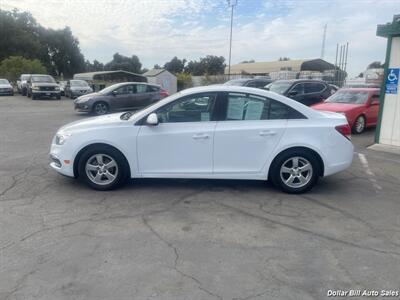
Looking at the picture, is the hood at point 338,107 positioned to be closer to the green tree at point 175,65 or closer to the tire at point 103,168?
the tire at point 103,168

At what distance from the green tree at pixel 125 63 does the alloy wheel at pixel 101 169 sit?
8396cm

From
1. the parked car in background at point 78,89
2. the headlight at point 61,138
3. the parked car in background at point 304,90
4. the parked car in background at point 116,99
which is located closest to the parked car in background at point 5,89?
the parked car in background at point 78,89

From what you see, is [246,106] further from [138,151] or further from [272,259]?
[272,259]

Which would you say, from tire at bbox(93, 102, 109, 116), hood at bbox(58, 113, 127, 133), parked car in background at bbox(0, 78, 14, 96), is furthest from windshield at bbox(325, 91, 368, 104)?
parked car in background at bbox(0, 78, 14, 96)

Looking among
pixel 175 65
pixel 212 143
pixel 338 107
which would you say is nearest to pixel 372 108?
pixel 338 107

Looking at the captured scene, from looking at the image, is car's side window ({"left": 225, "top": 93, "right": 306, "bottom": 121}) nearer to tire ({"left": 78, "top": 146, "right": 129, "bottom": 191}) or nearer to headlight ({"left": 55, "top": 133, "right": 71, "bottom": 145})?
tire ({"left": 78, "top": 146, "right": 129, "bottom": 191})

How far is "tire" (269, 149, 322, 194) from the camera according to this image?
17.1 ft

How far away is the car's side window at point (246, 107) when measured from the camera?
521cm

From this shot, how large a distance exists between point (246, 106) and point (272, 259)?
2.49 meters

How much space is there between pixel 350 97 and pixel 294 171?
7.97 metres

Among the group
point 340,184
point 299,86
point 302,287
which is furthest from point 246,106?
point 299,86

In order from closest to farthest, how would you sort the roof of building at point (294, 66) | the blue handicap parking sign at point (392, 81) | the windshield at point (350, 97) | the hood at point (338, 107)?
the blue handicap parking sign at point (392, 81) → the hood at point (338, 107) → the windshield at point (350, 97) → the roof of building at point (294, 66)

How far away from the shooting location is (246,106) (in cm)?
523

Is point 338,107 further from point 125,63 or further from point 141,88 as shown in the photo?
point 125,63
